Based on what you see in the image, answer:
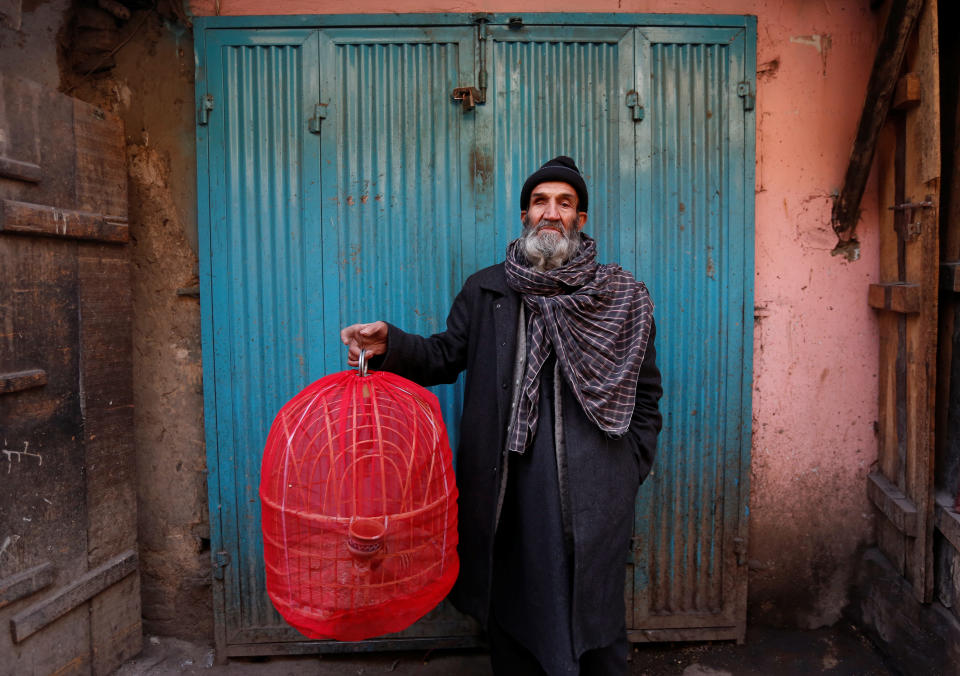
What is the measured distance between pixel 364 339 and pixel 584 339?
2.48 feet

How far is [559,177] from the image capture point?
219 cm

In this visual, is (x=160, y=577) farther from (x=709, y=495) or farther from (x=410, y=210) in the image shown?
(x=709, y=495)

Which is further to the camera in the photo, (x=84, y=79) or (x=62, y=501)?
(x=84, y=79)

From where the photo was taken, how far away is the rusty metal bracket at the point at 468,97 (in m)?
2.55

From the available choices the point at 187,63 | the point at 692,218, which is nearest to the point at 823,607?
the point at 692,218

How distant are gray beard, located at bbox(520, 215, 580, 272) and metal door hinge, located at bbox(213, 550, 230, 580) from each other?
194 cm

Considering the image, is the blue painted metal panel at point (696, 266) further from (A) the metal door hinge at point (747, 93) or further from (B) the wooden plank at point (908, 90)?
(B) the wooden plank at point (908, 90)

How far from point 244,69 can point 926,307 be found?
3.07 meters

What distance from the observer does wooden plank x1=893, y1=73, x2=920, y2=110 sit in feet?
7.85

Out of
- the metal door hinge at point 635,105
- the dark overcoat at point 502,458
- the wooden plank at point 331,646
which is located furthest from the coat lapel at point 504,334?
the wooden plank at point 331,646

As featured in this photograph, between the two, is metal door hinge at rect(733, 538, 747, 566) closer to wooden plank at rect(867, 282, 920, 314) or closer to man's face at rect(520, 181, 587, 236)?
wooden plank at rect(867, 282, 920, 314)

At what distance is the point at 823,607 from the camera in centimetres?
282

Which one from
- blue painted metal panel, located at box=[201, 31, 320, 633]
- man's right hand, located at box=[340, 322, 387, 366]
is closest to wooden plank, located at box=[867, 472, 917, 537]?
man's right hand, located at box=[340, 322, 387, 366]

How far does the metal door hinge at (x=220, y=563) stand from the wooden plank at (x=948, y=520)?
3029 mm
